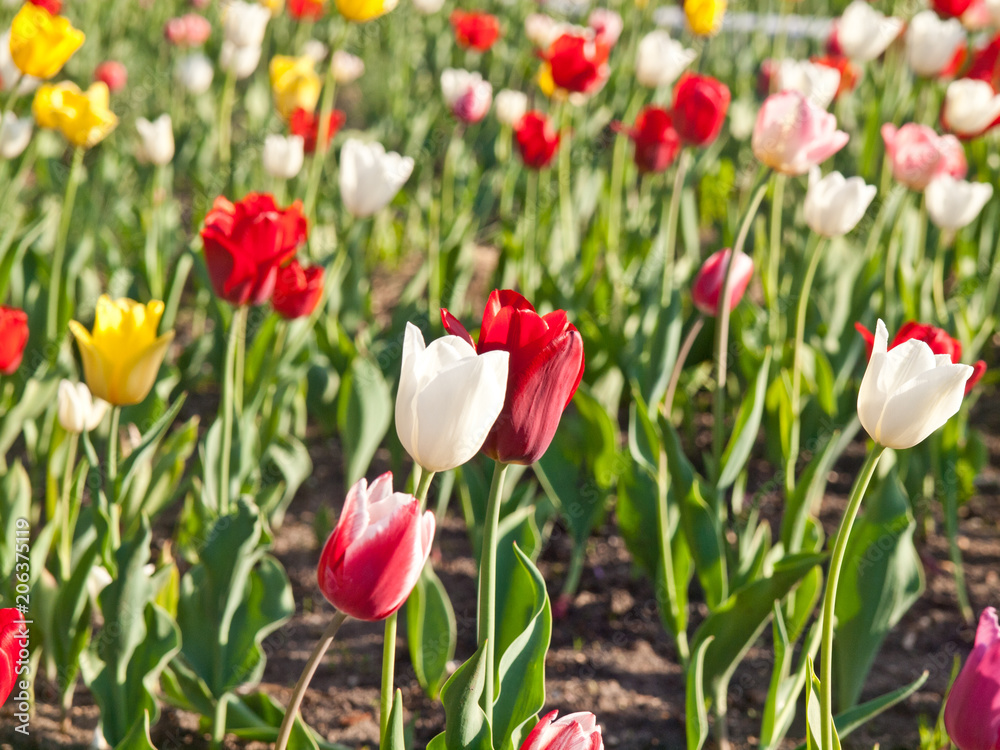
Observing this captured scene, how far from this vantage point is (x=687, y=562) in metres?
1.64

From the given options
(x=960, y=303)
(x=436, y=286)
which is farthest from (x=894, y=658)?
(x=436, y=286)

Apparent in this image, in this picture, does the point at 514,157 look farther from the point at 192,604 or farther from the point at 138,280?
the point at 192,604

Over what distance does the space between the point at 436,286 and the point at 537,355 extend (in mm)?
1528

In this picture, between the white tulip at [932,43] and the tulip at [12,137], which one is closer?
the tulip at [12,137]

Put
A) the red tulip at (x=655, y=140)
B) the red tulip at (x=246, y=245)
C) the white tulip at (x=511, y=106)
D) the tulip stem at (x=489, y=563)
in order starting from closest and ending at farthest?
the tulip stem at (x=489, y=563) → the red tulip at (x=246, y=245) → the red tulip at (x=655, y=140) → the white tulip at (x=511, y=106)

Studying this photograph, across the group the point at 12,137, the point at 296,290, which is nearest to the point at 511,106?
the point at 12,137

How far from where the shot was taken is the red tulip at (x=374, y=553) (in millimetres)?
787

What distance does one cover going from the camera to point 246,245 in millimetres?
1408

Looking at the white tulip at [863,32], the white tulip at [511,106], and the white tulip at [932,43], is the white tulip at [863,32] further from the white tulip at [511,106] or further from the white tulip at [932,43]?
the white tulip at [511,106]

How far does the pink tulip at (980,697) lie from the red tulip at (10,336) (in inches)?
54.5

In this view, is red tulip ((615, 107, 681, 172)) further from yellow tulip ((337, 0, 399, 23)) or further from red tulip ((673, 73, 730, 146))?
yellow tulip ((337, 0, 399, 23))

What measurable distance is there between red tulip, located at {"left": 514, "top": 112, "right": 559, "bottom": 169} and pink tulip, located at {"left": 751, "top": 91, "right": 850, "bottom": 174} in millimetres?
1022

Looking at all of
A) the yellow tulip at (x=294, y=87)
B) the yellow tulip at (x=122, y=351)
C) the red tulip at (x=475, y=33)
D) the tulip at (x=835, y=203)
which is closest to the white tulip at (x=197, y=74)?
the yellow tulip at (x=294, y=87)

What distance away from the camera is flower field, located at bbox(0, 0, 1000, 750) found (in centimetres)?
91
